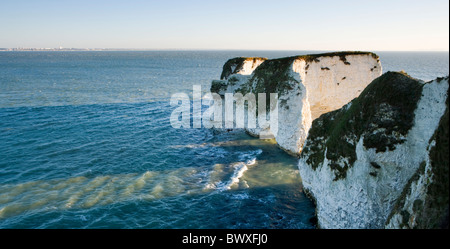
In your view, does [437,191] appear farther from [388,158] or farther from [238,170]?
[238,170]

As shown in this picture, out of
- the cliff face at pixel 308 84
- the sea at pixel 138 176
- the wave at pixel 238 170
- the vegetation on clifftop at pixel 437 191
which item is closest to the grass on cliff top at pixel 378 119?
the vegetation on clifftop at pixel 437 191

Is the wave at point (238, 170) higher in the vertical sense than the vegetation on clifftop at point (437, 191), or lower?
lower

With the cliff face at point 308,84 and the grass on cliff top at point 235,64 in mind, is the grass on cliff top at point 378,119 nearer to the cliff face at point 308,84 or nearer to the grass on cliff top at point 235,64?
the cliff face at point 308,84

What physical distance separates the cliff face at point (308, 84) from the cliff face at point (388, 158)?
1283 cm

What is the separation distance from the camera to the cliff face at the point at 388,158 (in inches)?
403

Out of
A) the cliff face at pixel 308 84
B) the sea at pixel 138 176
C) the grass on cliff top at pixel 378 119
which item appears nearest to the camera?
the grass on cliff top at pixel 378 119

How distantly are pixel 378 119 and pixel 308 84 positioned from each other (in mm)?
19608

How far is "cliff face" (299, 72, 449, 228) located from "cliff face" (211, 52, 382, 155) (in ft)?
42.1

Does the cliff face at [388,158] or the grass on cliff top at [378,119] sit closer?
the cliff face at [388,158]

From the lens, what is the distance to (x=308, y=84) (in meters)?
32.8

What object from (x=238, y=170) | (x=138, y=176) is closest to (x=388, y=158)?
(x=238, y=170)

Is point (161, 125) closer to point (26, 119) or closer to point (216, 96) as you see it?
point (216, 96)

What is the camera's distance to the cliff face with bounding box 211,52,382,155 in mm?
29484
